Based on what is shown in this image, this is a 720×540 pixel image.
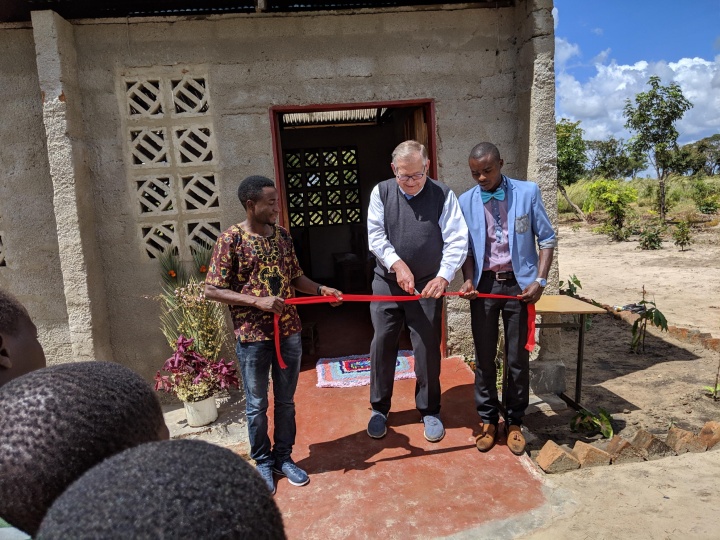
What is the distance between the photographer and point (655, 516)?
270cm

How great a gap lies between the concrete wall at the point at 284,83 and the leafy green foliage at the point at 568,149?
57.6 feet

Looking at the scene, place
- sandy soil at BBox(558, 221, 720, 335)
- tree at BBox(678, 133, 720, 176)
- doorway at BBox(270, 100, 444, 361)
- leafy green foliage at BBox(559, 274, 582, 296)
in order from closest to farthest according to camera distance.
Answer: leafy green foliage at BBox(559, 274, 582, 296) → sandy soil at BBox(558, 221, 720, 335) → doorway at BBox(270, 100, 444, 361) → tree at BBox(678, 133, 720, 176)

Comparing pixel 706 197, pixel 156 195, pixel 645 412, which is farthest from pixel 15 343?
pixel 706 197

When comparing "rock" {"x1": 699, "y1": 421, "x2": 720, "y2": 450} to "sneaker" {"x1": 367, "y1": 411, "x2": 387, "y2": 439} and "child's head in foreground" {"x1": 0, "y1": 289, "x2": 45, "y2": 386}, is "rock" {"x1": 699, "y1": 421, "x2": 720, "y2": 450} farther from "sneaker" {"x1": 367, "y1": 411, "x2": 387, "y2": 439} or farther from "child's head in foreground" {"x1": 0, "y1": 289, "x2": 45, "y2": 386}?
"child's head in foreground" {"x1": 0, "y1": 289, "x2": 45, "y2": 386}

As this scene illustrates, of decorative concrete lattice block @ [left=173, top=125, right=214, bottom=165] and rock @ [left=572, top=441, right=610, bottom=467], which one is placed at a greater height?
decorative concrete lattice block @ [left=173, top=125, right=214, bottom=165]

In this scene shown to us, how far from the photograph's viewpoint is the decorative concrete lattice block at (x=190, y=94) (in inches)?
182

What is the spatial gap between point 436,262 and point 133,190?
2.97 m

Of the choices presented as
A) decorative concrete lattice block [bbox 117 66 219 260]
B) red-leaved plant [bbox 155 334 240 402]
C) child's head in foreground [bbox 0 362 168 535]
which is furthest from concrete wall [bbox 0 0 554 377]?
child's head in foreground [bbox 0 362 168 535]

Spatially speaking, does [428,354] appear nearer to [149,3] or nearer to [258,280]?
[258,280]

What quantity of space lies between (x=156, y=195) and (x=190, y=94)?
0.98 metres

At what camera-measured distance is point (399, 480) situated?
315 centimetres

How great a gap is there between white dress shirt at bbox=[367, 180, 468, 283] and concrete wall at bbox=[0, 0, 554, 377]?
1.47 m

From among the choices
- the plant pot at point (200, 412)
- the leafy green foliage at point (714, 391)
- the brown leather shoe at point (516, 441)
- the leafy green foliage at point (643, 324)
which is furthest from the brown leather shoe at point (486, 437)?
the leafy green foliage at point (643, 324)

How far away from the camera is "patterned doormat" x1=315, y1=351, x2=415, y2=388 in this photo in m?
4.86
